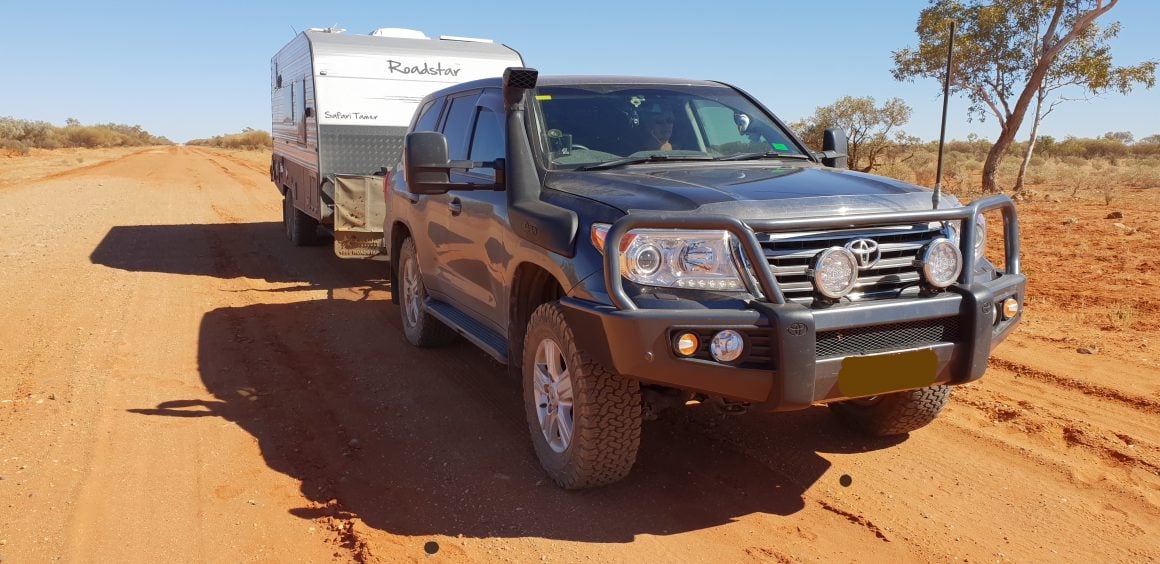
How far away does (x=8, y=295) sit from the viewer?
8.69 meters

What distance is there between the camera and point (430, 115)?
6746 millimetres

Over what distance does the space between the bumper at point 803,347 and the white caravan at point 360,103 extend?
6784mm

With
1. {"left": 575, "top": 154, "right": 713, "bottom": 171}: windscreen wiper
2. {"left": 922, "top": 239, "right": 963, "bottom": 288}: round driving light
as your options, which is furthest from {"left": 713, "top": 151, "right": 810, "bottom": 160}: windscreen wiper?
{"left": 922, "top": 239, "right": 963, "bottom": 288}: round driving light

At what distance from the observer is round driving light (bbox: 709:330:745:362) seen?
3361 millimetres

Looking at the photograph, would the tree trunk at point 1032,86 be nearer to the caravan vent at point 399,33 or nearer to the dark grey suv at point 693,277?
the caravan vent at point 399,33

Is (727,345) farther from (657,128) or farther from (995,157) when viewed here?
(995,157)

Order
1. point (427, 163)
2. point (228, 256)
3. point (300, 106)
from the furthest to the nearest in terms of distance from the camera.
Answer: point (228, 256), point (300, 106), point (427, 163)

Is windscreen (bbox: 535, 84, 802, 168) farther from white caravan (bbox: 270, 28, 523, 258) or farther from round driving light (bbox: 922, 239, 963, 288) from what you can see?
white caravan (bbox: 270, 28, 523, 258)

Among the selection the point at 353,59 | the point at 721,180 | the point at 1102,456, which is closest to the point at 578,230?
the point at 721,180

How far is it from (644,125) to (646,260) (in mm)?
1675

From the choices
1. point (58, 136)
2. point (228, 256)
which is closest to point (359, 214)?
point (228, 256)

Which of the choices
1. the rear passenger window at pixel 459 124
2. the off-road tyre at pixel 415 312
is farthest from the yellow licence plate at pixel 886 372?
the off-road tyre at pixel 415 312

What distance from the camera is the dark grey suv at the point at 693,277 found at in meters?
3.39

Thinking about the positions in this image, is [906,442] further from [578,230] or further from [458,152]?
[458,152]
